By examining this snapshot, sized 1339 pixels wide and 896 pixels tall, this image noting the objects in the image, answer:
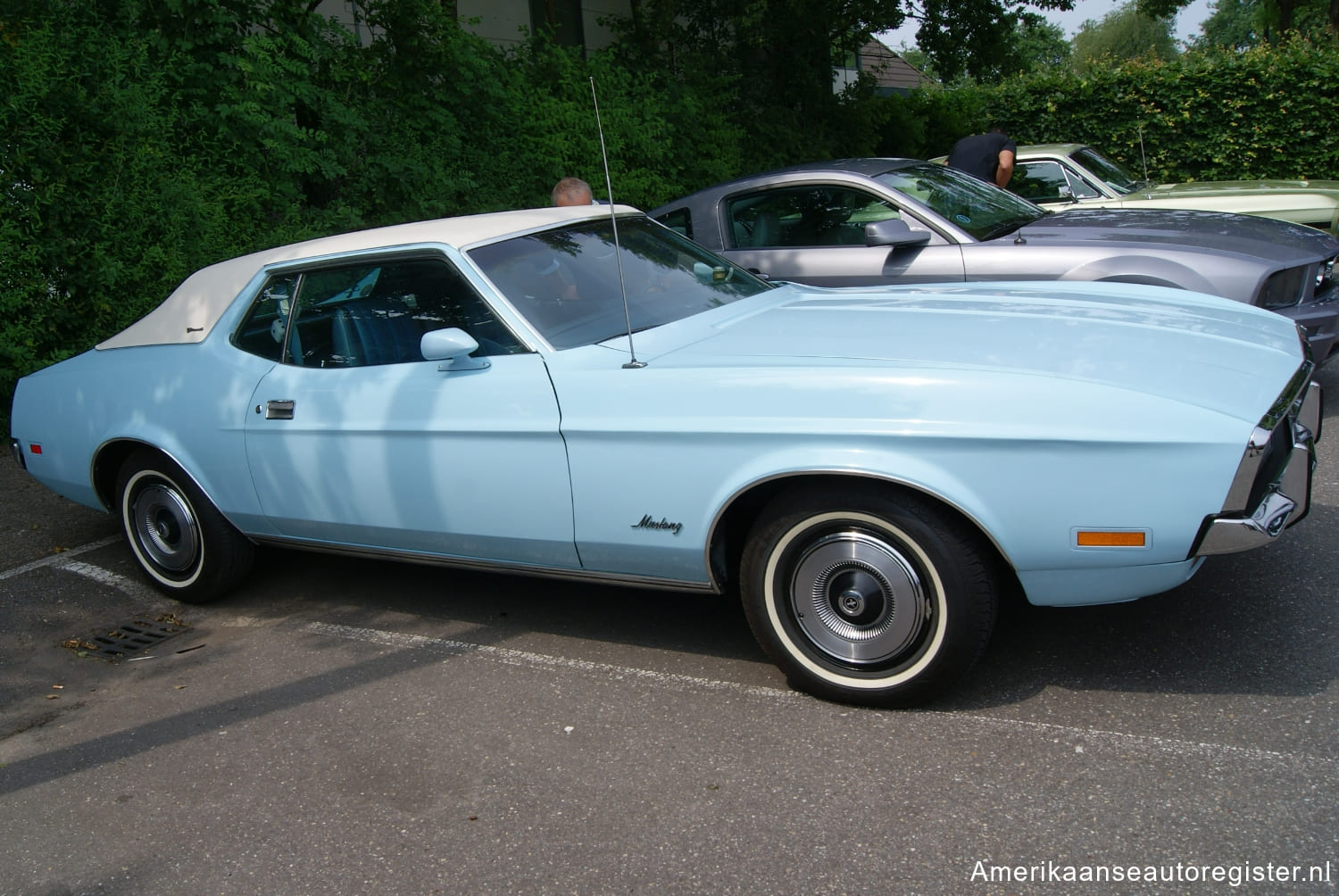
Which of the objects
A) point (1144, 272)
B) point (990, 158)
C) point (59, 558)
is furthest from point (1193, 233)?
point (59, 558)

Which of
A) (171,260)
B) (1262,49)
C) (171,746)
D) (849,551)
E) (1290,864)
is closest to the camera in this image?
(1290,864)

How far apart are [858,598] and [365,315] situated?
7.41 feet

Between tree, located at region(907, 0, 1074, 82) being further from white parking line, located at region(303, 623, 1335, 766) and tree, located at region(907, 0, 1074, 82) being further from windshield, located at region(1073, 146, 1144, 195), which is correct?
white parking line, located at region(303, 623, 1335, 766)

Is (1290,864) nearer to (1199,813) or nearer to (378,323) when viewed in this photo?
(1199,813)

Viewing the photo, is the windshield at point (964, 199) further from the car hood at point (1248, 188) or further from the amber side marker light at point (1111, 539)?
the amber side marker light at point (1111, 539)

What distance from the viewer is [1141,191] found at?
9.46 meters

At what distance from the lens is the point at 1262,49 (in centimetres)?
1770

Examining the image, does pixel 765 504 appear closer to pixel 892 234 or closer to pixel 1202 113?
pixel 892 234

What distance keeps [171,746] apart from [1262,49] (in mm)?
19226

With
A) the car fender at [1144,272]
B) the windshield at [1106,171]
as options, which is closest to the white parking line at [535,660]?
the car fender at [1144,272]

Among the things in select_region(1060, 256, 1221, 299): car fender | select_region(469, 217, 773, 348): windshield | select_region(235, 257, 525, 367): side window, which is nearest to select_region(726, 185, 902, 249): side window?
select_region(1060, 256, 1221, 299): car fender

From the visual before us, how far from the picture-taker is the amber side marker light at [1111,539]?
117 inches

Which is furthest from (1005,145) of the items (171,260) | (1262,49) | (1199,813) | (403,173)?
(1262,49)

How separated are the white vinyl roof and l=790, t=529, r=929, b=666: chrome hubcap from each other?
182 cm
